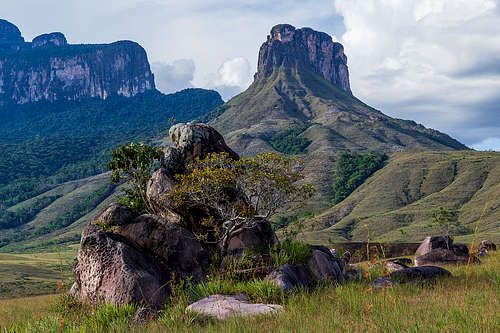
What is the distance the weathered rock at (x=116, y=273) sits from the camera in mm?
11641

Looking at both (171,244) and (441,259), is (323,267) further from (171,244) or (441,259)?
(441,259)

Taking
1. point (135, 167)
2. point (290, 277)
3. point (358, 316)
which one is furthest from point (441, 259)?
point (135, 167)

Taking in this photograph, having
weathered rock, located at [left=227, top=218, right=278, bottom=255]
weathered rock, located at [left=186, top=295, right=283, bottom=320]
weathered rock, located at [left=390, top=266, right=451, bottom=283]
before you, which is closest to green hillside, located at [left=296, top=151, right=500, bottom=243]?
weathered rock, located at [left=227, top=218, right=278, bottom=255]

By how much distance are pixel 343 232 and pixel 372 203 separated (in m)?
26.1

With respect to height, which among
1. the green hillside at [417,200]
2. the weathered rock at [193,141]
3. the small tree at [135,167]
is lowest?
the green hillside at [417,200]

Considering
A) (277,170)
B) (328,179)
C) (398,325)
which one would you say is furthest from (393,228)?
(398,325)

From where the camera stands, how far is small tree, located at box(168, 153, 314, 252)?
1517 cm

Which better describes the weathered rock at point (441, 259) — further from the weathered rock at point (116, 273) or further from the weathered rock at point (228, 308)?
the weathered rock at point (228, 308)

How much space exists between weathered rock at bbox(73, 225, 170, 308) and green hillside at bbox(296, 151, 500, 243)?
285ft

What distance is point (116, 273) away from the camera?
12.1m

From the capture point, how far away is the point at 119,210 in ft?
53.1

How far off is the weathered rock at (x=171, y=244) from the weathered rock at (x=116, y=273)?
0.77m

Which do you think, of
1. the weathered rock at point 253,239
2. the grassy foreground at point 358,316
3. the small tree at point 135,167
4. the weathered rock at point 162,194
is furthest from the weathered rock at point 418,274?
the small tree at point 135,167

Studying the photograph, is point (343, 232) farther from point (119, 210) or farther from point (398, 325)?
point (398, 325)
